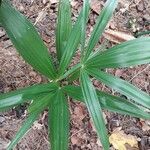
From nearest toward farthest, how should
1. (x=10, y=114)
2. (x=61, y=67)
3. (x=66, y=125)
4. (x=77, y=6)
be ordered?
(x=66, y=125), (x=61, y=67), (x=10, y=114), (x=77, y=6)

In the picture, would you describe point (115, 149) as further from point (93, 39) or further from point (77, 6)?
point (77, 6)

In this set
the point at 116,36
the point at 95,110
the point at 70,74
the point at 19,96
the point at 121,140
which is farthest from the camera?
the point at 116,36

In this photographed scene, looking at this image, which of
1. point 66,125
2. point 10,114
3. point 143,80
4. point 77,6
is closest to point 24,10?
point 77,6

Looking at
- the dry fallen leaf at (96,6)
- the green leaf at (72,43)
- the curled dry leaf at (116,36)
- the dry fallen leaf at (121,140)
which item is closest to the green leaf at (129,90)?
the green leaf at (72,43)

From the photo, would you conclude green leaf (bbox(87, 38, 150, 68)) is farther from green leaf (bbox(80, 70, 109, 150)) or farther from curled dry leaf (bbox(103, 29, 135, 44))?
curled dry leaf (bbox(103, 29, 135, 44))

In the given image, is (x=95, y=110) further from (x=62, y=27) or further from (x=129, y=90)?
(x=62, y=27)

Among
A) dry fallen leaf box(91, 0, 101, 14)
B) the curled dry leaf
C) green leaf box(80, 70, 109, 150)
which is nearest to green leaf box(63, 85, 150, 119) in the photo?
green leaf box(80, 70, 109, 150)


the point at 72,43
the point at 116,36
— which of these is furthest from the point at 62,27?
the point at 116,36
